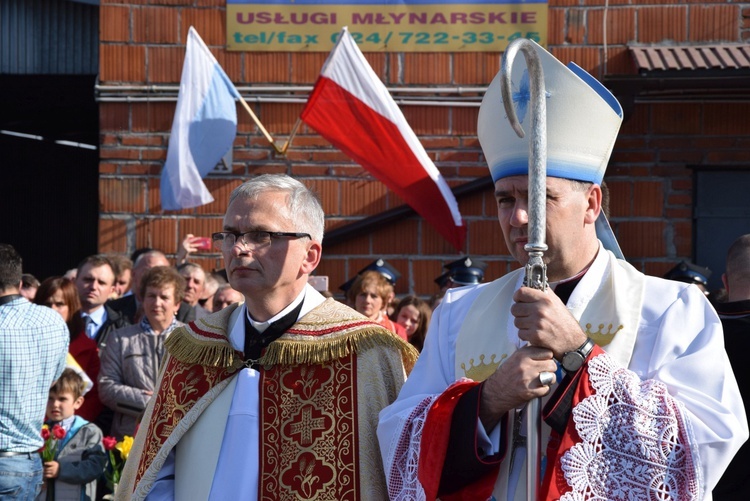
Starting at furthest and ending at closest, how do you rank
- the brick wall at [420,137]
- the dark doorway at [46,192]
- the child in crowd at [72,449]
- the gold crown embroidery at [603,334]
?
the dark doorway at [46,192] → the brick wall at [420,137] → the child in crowd at [72,449] → the gold crown embroidery at [603,334]

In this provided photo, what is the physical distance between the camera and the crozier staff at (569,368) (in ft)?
8.74

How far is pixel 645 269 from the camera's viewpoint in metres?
9.16

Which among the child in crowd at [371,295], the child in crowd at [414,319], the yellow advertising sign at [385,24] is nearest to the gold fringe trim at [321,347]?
the child in crowd at [371,295]

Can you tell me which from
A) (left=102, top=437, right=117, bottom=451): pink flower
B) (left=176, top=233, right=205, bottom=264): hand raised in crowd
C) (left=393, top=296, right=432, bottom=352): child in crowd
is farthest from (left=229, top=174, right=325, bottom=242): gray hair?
(left=176, top=233, right=205, bottom=264): hand raised in crowd

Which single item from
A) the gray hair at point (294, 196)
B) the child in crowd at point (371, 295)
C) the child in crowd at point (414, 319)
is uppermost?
the gray hair at point (294, 196)

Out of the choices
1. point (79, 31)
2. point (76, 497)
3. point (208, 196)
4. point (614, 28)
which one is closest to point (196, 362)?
point (76, 497)

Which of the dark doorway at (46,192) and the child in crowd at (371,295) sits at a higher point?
the dark doorway at (46,192)

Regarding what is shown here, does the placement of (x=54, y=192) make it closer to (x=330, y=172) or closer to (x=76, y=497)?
(x=330, y=172)

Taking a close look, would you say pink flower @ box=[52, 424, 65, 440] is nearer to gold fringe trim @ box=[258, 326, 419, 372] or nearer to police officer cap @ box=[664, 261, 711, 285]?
gold fringe trim @ box=[258, 326, 419, 372]

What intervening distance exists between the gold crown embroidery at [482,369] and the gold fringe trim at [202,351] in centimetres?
91

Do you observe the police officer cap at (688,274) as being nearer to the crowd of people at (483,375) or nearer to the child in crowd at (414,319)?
the child in crowd at (414,319)

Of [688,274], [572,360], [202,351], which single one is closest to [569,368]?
[572,360]

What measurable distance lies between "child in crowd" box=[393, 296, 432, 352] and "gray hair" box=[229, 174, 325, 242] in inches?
144

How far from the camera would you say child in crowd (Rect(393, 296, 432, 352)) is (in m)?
7.32
